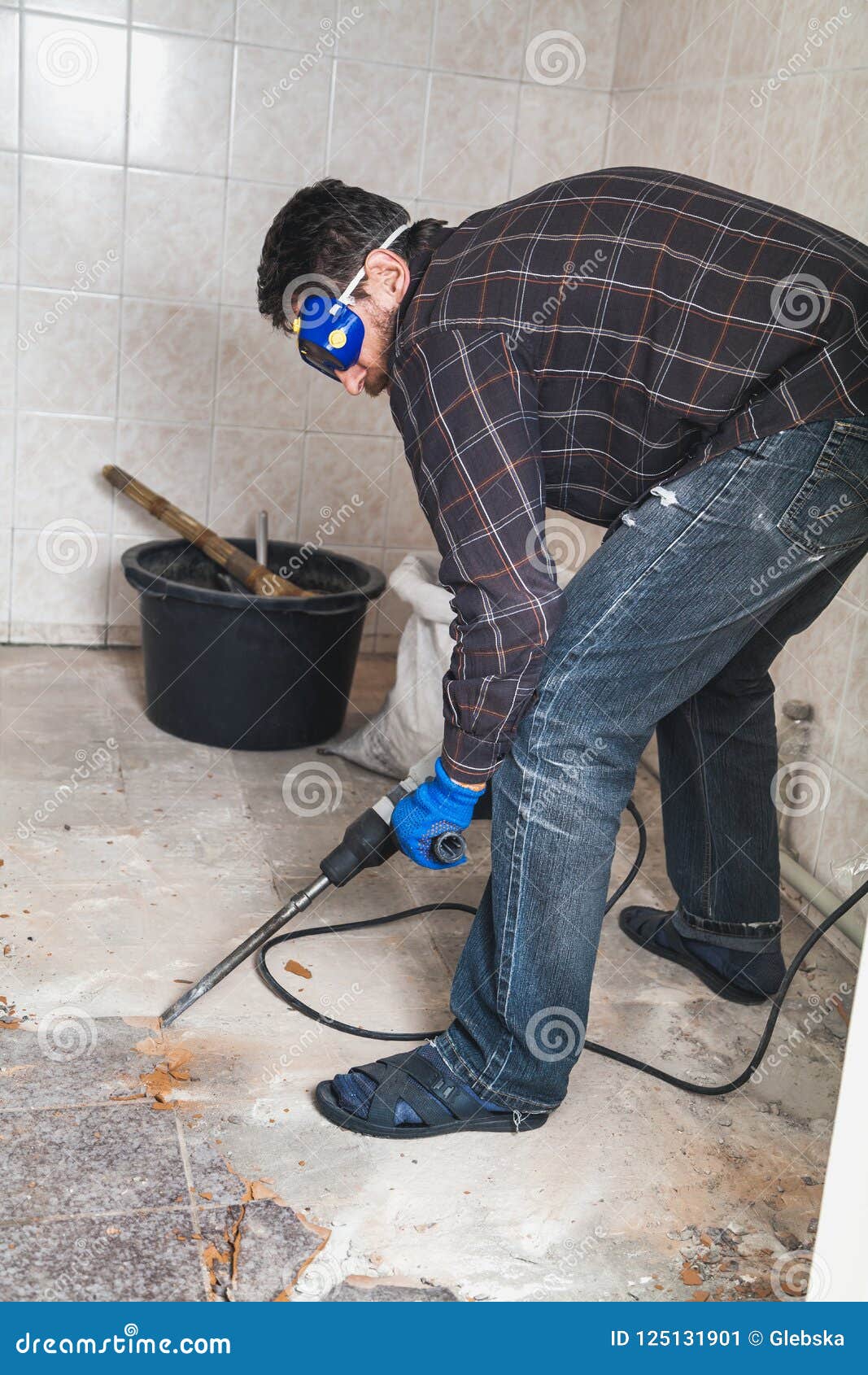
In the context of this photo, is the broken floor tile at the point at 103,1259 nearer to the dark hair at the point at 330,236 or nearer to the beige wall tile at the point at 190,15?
the dark hair at the point at 330,236

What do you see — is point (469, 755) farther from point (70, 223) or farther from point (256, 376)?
point (70, 223)

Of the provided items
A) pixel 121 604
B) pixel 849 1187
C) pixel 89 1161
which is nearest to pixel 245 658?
pixel 121 604

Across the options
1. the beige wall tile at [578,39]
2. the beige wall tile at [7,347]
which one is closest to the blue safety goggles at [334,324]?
the beige wall tile at [7,347]

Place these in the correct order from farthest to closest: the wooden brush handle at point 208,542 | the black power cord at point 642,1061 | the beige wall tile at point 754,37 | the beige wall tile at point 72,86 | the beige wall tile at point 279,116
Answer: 1. the beige wall tile at point 279,116
2. the beige wall tile at point 72,86
3. the wooden brush handle at point 208,542
4. the beige wall tile at point 754,37
5. the black power cord at point 642,1061

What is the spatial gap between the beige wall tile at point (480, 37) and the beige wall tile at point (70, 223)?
72 centimetres

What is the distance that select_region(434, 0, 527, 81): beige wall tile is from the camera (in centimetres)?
256

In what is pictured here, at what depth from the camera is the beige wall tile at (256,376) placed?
2.61m

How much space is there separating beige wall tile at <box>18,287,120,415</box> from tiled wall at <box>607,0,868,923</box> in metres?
1.18

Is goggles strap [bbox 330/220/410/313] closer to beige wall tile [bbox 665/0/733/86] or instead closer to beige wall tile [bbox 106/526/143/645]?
beige wall tile [bbox 665/0/733/86]

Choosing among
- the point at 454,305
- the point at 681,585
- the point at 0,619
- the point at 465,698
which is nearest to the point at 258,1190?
the point at 465,698

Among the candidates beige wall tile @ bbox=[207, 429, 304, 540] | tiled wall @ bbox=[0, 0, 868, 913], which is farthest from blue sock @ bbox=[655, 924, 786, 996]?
beige wall tile @ bbox=[207, 429, 304, 540]

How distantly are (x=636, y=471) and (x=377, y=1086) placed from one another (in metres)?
0.70

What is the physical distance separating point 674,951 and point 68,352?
5.63 feet
